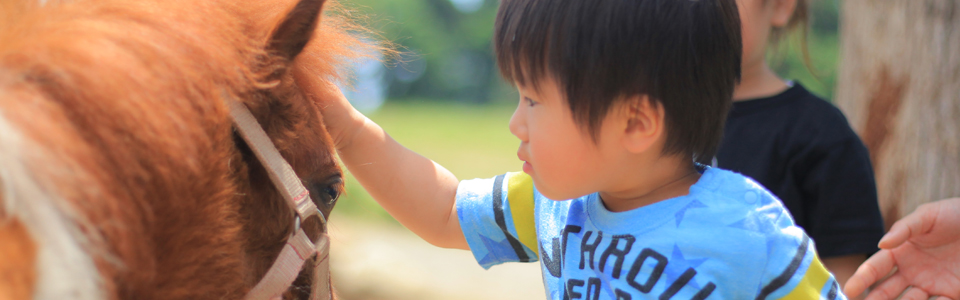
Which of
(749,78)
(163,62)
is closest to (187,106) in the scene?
(163,62)

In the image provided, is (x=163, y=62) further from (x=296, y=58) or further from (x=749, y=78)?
(x=749, y=78)

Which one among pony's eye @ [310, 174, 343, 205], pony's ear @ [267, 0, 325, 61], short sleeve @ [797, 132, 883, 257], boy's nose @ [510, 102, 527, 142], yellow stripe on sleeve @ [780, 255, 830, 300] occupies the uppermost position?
pony's ear @ [267, 0, 325, 61]

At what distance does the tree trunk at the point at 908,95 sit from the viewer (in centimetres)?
217

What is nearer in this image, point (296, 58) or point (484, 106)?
point (296, 58)

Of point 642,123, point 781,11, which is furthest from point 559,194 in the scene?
point 781,11

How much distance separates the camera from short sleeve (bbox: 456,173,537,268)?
1.47 metres

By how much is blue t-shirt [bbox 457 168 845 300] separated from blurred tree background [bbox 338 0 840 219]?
13352 mm

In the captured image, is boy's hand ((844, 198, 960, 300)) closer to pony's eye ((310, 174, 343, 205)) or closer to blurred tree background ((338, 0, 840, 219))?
pony's eye ((310, 174, 343, 205))

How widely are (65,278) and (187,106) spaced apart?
0.85 feet

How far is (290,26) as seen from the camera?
104 cm

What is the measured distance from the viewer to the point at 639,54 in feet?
3.52

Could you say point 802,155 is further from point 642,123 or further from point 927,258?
point 642,123

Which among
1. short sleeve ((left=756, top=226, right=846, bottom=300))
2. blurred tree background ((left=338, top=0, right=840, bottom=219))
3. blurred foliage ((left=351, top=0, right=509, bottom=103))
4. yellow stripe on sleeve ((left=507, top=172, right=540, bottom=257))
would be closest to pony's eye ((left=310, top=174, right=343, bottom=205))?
yellow stripe on sleeve ((left=507, top=172, right=540, bottom=257))

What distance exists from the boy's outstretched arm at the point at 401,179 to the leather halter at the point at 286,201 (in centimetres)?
41
